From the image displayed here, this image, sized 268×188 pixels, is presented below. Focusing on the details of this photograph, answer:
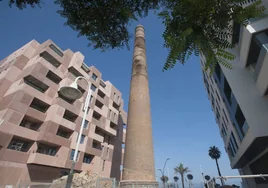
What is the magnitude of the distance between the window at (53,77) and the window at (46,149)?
9.94 metres

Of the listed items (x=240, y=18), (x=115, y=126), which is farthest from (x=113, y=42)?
(x=115, y=126)

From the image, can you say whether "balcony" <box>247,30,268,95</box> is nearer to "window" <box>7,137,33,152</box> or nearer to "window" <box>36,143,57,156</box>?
"window" <box>36,143,57,156</box>

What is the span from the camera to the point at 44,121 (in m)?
21.3

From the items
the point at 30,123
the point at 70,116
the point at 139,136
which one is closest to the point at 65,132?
the point at 70,116

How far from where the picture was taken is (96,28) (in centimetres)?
388

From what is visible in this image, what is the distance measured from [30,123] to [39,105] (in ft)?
9.10

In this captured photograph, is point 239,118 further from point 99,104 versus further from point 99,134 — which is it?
point 99,104

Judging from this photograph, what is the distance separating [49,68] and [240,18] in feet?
86.5

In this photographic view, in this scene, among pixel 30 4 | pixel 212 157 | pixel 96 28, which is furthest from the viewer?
pixel 212 157

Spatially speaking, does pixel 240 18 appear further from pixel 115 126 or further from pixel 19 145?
pixel 115 126

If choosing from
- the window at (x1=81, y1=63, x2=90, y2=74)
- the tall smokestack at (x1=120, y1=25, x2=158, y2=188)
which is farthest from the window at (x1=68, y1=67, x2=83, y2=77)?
the tall smokestack at (x1=120, y1=25, x2=158, y2=188)

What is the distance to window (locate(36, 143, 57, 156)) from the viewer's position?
20.7m

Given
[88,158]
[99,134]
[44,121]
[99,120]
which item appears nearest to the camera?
[44,121]

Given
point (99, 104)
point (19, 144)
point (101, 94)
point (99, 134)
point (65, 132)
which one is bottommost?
point (19, 144)
